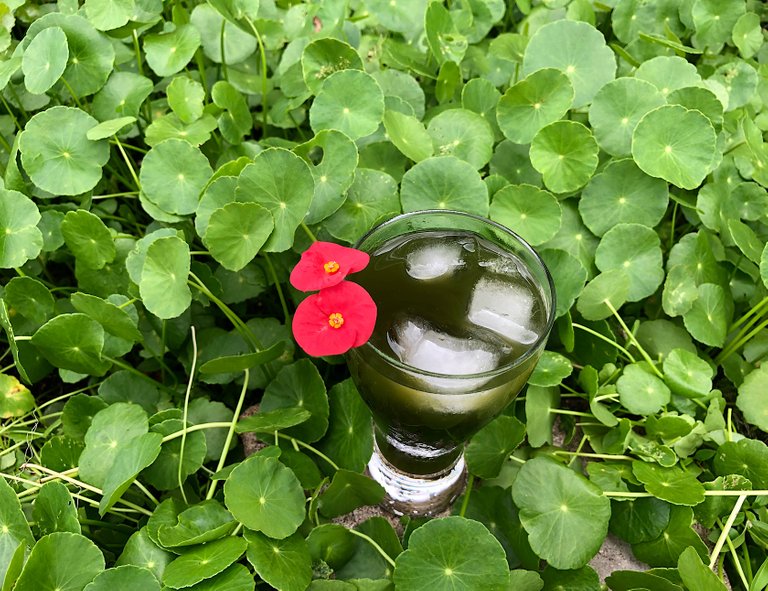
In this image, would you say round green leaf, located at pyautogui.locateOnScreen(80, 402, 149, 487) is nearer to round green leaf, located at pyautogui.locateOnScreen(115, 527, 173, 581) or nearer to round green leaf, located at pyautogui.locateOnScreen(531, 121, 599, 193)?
round green leaf, located at pyautogui.locateOnScreen(115, 527, 173, 581)

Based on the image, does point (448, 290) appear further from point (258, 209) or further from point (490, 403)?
point (258, 209)

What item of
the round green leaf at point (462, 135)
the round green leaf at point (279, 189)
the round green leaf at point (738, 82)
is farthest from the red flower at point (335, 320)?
the round green leaf at point (738, 82)

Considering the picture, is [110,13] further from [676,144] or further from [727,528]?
[727,528]

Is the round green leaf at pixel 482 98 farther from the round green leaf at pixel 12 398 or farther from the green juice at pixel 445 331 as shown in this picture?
the round green leaf at pixel 12 398

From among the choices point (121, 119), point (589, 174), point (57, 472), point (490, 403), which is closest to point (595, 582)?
point (490, 403)

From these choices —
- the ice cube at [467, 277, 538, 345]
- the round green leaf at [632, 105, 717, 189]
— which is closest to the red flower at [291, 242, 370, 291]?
the ice cube at [467, 277, 538, 345]

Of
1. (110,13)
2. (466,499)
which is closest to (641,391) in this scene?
(466,499)

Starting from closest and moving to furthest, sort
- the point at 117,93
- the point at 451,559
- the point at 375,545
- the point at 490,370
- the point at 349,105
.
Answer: the point at 490,370 < the point at 451,559 < the point at 375,545 < the point at 349,105 < the point at 117,93
